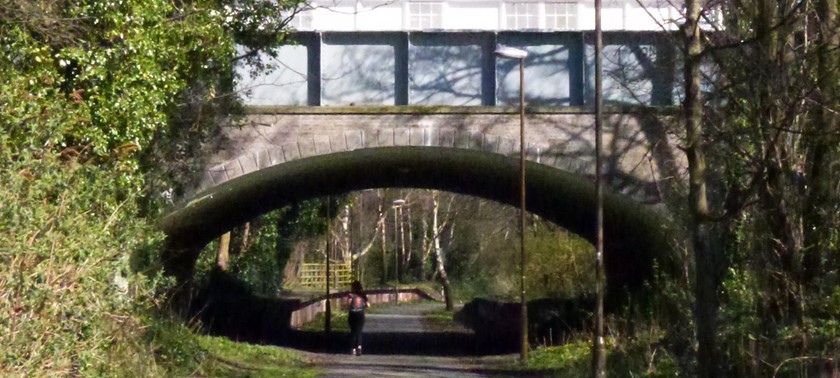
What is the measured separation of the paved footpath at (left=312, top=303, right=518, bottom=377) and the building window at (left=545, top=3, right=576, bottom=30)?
259 inches

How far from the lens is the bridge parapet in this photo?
71.5 ft

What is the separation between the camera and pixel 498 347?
32906 mm

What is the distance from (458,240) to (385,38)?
148ft

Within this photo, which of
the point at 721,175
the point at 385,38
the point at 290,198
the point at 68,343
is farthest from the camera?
the point at 290,198

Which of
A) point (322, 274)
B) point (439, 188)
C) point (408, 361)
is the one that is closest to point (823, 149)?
point (408, 361)

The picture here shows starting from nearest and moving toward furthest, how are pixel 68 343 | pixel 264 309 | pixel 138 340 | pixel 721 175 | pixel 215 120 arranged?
pixel 68 343 → pixel 721 175 → pixel 138 340 → pixel 215 120 → pixel 264 309

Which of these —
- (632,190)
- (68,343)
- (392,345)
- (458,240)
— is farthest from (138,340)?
(458,240)

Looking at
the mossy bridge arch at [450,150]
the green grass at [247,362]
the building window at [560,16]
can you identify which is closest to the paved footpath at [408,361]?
the green grass at [247,362]

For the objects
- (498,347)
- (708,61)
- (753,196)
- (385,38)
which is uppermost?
(385,38)

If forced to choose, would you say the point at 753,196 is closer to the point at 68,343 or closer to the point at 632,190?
the point at 68,343

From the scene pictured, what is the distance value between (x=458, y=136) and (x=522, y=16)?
2.45 m

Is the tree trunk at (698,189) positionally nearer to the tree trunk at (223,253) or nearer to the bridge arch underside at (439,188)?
the bridge arch underside at (439,188)

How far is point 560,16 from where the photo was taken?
2205 cm

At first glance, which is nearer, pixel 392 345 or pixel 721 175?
pixel 721 175
